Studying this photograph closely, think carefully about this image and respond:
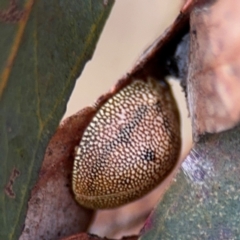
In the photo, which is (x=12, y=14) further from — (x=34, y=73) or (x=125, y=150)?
(x=125, y=150)

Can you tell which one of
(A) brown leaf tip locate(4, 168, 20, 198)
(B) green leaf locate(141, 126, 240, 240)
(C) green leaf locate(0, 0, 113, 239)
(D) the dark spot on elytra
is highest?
(C) green leaf locate(0, 0, 113, 239)

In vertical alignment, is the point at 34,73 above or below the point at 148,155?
above

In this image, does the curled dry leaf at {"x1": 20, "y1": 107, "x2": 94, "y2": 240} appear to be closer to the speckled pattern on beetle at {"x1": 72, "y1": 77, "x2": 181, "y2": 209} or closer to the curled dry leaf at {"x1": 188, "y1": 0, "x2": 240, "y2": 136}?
the speckled pattern on beetle at {"x1": 72, "y1": 77, "x2": 181, "y2": 209}

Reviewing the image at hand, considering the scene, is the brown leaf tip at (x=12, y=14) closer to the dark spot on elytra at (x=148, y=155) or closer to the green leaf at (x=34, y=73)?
the green leaf at (x=34, y=73)

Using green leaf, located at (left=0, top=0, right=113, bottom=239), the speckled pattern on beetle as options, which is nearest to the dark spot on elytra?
the speckled pattern on beetle

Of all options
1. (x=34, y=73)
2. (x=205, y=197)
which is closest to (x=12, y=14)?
(x=34, y=73)

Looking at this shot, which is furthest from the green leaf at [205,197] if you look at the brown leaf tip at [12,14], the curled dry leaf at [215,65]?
the brown leaf tip at [12,14]
